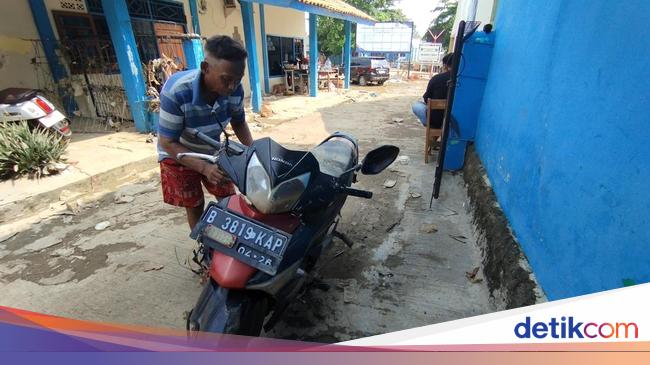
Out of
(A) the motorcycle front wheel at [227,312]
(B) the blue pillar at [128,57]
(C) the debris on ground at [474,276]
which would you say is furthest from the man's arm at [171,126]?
(B) the blue pillar at [128,57]

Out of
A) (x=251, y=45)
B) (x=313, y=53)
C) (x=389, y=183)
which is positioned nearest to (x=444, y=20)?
(x=313, y=53)

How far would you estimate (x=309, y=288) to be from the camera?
245 centimetres

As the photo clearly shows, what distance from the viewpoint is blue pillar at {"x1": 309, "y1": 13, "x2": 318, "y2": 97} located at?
11.8m

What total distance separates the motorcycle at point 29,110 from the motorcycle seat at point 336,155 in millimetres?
4472

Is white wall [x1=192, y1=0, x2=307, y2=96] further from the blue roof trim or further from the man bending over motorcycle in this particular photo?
the man bending over motorcycle

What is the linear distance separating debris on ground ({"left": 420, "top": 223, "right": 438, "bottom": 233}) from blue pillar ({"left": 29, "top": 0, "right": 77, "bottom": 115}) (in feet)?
22.6

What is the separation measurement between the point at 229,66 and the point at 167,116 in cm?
53

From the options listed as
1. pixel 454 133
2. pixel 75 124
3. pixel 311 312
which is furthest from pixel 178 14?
pixel 311 312

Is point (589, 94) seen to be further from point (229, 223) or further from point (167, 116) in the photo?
point (167, 116)

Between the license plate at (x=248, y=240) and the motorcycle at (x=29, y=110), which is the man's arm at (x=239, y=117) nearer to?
the license plate at (x=248, y=240)

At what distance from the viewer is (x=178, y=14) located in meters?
7.86

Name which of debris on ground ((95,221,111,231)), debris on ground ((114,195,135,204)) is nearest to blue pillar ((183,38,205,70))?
debris on ground ((114,195,135,204))

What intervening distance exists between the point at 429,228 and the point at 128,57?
5492 millimetres

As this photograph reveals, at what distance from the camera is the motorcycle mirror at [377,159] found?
219 cm
